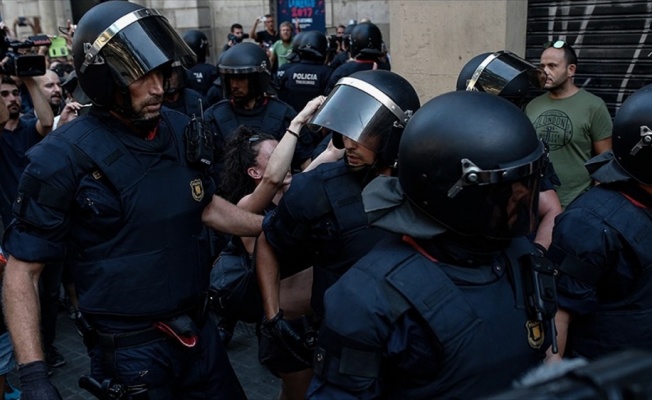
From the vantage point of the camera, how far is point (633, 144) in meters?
2.51

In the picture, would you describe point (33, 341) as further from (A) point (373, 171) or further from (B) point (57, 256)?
(A) point (373, 171)

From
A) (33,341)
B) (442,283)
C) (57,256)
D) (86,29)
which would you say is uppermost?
(86,29)

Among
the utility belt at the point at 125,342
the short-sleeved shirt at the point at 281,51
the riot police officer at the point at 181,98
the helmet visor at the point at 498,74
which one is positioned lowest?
the utility belt at the point at 125,342

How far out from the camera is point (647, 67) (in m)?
5.54

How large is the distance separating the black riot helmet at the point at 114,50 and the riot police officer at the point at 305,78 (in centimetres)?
518

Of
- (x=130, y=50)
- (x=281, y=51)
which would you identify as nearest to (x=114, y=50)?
(x=130, y=50)

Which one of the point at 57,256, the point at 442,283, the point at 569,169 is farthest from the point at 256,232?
the point at 569,169

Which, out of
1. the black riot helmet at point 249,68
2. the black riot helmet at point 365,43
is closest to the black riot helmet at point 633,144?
the black riot helmet at point 249,68

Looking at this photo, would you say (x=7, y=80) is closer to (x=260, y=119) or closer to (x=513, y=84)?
(x=260, y=119)

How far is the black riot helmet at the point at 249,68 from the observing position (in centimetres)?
567

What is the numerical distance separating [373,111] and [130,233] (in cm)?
107

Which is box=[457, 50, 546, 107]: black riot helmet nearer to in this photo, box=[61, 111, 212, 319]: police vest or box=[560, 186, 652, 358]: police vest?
box=[560, 186, 652, 358]: police vest

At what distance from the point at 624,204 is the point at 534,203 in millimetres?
691

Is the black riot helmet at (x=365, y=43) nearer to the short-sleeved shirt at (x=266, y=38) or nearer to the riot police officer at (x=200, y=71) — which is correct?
the riot police officer at (x=200, y=71)
